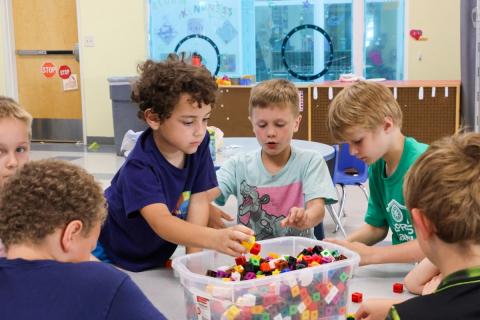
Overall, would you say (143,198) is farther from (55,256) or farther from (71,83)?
(71,83)

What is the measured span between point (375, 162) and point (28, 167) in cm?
110

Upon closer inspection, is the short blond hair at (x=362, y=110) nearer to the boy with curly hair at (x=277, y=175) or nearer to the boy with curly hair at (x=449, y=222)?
the boy with curly hair at (x=277, y=175)

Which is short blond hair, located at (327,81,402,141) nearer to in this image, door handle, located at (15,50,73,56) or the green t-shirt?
the green t-shirt

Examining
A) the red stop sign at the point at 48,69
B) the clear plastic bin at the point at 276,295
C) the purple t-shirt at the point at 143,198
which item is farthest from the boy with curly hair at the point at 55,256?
the red stop sign at the point at 48,69

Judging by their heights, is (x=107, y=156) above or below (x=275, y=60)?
below

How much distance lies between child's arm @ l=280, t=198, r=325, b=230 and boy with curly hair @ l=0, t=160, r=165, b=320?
0.77 meters

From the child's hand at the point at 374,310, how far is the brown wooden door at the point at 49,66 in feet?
24.7

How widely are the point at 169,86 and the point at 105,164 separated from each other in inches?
200

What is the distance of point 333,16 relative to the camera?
24.0 ft

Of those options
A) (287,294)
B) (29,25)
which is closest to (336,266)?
(287,294)

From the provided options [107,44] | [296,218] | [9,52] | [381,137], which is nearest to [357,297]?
[296,218]

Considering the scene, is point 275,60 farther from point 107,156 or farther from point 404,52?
point 107,156

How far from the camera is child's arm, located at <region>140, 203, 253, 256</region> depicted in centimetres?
144

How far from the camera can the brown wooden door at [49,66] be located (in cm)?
822
